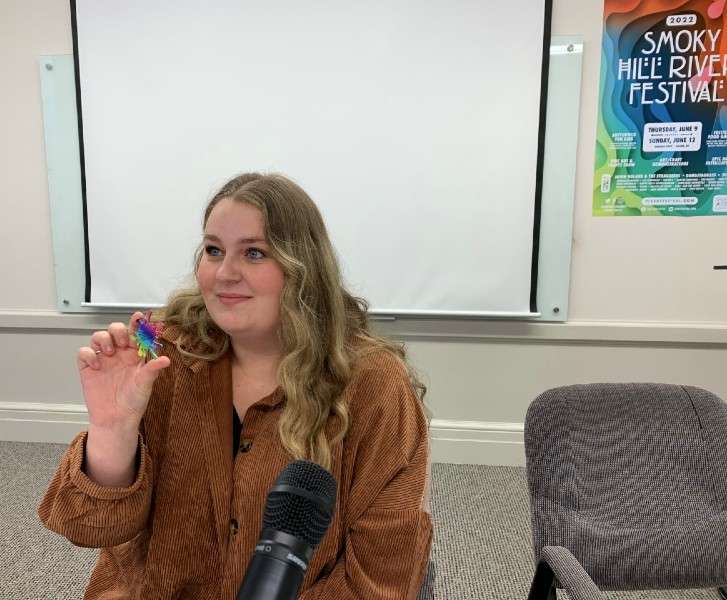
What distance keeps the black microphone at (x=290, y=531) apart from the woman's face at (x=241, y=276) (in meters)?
0.51

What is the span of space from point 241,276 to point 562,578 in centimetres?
80

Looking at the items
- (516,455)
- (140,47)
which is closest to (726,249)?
(516,455)

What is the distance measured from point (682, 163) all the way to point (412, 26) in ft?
4.15

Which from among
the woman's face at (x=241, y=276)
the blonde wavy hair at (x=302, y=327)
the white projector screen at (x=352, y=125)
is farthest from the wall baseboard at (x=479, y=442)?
the woman's face at (x=241, y=276)

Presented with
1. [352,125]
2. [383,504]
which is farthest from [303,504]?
[352,125]

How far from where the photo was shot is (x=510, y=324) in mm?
2387

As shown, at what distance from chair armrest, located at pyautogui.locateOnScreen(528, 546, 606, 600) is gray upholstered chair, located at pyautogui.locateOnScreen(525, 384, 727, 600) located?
0.04 metres

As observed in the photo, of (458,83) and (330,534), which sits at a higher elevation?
(458,83)

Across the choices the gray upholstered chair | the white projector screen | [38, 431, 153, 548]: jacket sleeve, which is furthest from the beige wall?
[38, 431, 153, 548]: jacket sleeve

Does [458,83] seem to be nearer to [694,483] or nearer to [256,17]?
[256,17]

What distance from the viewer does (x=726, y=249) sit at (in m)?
2.24

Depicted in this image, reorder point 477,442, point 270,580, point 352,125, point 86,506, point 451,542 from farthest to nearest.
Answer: point 477,442 → point 352,125 → point 451,542 → point 86,506 → point 270,580

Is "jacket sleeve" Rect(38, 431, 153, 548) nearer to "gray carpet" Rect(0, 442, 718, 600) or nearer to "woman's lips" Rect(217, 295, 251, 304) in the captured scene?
"woman's lips" Rect(217, 295, 251, 304)

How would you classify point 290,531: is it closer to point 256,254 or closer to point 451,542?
point 256,254
